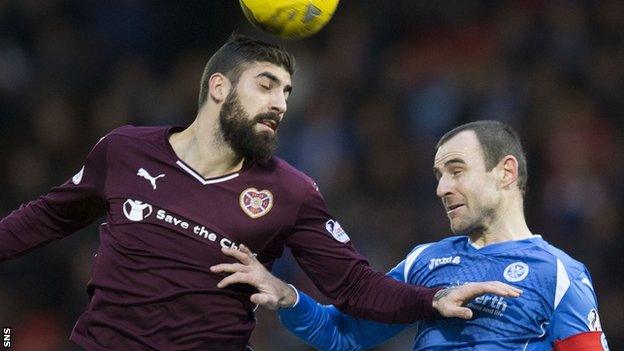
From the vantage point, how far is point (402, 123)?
33.8 feet

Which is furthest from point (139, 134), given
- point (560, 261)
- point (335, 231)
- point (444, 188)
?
point (560, 261)

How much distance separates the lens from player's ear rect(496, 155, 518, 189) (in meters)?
5.46

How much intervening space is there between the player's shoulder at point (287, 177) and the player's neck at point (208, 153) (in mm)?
136

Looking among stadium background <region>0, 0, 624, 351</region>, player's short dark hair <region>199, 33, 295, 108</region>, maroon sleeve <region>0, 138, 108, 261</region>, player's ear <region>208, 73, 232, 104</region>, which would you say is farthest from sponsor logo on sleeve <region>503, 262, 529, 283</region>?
stadium background <region>0, 0, 624, 351</region>

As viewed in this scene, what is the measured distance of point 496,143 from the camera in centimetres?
550

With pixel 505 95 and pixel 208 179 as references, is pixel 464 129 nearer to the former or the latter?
pixel 208 179

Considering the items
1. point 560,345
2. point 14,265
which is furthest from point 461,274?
point 14,265

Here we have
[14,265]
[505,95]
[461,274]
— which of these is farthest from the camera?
[505,95]

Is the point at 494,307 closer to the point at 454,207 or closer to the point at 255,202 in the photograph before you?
the point at 454,207

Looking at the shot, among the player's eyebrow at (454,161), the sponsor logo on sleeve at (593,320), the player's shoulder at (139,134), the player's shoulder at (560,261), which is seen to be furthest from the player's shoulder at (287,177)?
the sponsor logo on sleeve at (593,320)

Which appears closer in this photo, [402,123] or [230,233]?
[230,233]

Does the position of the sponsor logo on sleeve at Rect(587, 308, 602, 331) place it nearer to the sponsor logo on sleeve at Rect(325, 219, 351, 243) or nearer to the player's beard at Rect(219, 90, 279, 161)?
the sponsor logo on sleeve at Rect(325, 219, 351, 243)

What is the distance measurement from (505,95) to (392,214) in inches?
62.9

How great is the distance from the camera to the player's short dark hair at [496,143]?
215 inches
